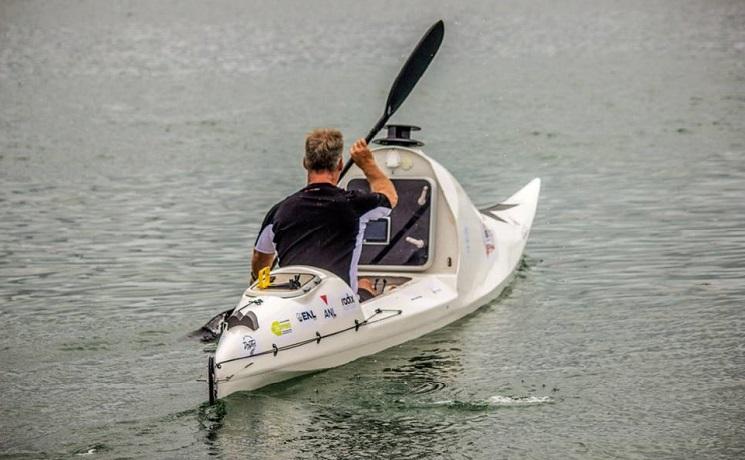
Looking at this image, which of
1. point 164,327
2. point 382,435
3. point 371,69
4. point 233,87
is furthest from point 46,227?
point 371,69

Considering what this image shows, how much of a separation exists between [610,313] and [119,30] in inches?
1922

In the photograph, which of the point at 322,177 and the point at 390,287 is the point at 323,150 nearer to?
the point at 322,177

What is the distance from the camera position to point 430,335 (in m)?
11.2

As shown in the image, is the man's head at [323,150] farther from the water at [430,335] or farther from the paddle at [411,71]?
the paddle at [411,71]

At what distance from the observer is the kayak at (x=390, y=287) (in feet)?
29.7

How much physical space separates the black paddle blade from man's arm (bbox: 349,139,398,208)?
1.90m

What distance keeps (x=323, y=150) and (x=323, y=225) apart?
1.85ft

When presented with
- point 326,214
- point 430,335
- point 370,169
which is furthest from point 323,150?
point 430,335

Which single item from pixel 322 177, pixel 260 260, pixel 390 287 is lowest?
pixel 390 287

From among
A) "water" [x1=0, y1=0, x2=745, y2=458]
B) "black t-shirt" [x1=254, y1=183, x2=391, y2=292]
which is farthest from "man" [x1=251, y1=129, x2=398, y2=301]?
"water" [x1=0, y1=0, x2=745, y2=458]

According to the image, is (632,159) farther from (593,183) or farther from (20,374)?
(20,374)

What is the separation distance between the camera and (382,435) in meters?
8.47

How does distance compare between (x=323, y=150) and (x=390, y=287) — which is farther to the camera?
(x=390, y=287)

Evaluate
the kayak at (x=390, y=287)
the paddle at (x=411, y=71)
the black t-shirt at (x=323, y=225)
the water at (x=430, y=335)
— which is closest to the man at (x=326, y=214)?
the black t-shirt at (x=323, y=225)
